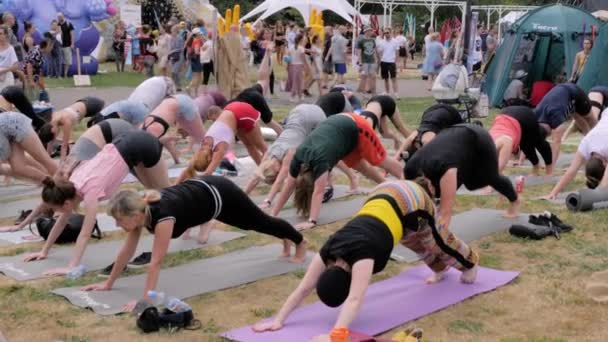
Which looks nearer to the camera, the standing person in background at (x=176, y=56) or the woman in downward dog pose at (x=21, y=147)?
the woman in downward dog pose at (x=21, y=147)

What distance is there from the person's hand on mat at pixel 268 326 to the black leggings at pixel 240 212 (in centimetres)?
96

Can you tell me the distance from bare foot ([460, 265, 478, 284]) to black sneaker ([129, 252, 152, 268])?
225cm

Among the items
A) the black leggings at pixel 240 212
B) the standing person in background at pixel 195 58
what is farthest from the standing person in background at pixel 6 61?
the black leggings at pixel 240 212

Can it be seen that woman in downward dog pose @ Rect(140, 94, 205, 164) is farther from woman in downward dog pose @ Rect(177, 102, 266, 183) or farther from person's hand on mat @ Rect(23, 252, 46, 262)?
person's hand on mat @ Rect(23, 252, 46, 262)

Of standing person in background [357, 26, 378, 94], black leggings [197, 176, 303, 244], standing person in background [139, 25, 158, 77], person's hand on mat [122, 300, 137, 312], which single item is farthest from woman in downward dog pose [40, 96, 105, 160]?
standing person in background [139, 25, 158, 77]

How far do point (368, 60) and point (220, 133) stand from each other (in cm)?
1022

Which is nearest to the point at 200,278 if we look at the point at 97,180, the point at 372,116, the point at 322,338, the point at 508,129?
the point at 97,180

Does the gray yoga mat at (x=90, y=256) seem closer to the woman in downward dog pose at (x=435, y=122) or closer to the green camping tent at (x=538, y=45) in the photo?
the woman in downward dog pose at (x=435, y=122)

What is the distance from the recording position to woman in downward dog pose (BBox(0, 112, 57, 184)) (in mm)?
7176

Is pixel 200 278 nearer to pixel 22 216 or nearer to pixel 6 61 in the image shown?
pixel 22 216

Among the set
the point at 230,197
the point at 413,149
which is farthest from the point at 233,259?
the point at 413,149

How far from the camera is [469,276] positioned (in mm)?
5246

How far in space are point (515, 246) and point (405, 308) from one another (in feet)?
5.95

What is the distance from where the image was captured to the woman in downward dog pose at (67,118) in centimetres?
795
